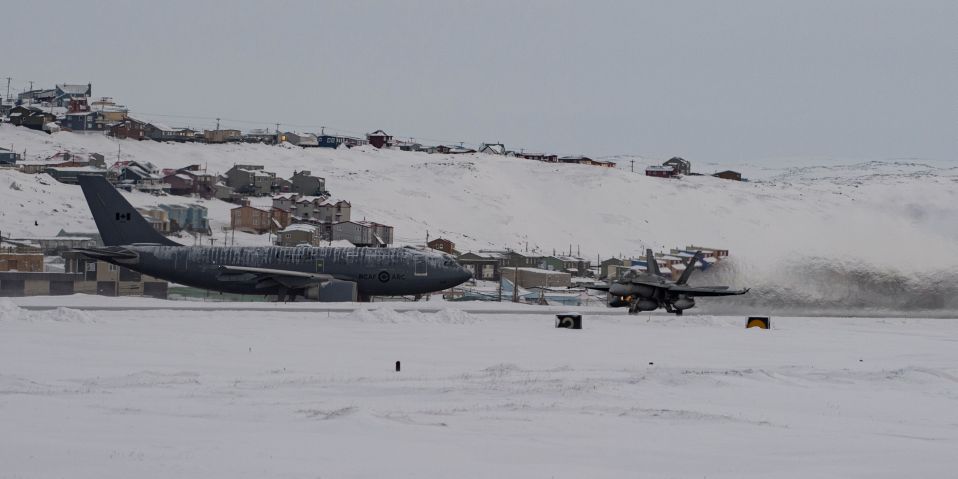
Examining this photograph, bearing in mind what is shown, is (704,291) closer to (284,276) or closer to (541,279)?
(284,276)

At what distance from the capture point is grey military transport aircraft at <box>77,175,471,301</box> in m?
61.4

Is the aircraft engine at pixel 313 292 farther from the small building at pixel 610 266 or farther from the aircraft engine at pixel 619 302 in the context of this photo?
the small building at pixel 610 266

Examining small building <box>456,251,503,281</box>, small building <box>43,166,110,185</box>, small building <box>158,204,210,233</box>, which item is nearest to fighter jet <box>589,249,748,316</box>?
small building <box>456,251,503,281</box>

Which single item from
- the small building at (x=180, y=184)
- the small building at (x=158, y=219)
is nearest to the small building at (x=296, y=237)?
the small building at (x=158, y=219)

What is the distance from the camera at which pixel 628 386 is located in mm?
29656

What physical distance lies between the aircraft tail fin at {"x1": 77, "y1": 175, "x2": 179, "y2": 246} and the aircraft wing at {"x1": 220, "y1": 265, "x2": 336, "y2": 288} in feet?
19.1

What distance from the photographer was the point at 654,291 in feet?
197

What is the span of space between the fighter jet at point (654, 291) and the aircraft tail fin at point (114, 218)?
2654 centimetres

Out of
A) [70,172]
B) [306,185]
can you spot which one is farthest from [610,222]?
[70,172]

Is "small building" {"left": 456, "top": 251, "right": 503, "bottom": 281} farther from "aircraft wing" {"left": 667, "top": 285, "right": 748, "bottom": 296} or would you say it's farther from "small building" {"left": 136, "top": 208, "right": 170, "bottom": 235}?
"aircraft wing" {"left": 667, "top": 285, "right": 748, "bottom": 296}

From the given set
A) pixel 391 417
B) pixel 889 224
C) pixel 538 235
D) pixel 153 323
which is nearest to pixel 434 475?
pixel 391 417

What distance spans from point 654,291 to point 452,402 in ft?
116

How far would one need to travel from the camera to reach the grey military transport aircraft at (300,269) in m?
61.4

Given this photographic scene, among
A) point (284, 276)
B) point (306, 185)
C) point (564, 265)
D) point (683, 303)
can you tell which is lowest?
point (683, 303)
